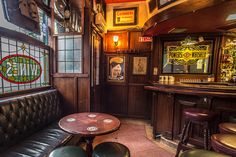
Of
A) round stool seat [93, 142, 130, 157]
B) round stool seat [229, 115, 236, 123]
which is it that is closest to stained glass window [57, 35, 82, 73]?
round stool seat [93, 142, 130, 157]

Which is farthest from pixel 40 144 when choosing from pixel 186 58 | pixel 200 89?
pixel 186 58

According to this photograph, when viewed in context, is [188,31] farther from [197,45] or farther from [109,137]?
[109,137]

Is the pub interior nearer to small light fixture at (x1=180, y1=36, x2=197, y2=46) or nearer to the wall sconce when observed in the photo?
the wall sconce

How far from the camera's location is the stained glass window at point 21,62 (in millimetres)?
1989

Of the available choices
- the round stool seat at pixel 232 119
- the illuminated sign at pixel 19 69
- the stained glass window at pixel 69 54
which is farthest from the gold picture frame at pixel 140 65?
the illuminated sign at pixel 19 69

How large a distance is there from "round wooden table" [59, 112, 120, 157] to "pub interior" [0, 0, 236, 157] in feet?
0.04

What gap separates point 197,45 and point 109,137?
364 cm

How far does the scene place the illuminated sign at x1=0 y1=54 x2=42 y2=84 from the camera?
6.61ft

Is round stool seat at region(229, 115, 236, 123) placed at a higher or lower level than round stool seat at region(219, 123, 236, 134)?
lower

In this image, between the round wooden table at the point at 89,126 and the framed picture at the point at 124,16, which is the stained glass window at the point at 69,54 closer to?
the round wooden table at the point at 89,126

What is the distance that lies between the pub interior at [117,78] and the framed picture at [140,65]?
3 centimetres

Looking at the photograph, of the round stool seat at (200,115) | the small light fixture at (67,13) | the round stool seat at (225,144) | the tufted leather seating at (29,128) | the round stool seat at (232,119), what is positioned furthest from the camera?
the small light fixture at (67,13)

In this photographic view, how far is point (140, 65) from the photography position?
4.07 m

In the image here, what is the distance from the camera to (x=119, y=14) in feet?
13.6
